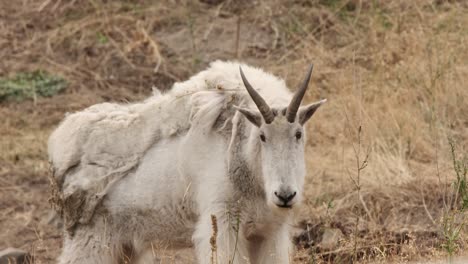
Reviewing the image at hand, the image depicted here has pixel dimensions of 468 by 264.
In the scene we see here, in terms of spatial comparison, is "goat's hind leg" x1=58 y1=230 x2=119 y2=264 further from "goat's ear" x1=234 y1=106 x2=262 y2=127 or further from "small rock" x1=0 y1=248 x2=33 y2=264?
"small rock" x1=0 y1=248 x2=33 y2=264

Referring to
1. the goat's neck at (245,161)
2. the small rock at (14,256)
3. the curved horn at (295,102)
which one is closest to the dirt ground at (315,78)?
the small rock at (14,256)

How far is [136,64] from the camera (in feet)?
42.4

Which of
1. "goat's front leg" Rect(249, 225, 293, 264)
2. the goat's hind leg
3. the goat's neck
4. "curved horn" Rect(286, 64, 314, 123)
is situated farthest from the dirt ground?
"curved horn" Rect(286, 64, 314, 123)

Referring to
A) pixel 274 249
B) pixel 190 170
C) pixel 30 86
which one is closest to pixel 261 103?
pixel 190 170

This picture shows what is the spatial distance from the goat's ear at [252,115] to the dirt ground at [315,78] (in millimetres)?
1887

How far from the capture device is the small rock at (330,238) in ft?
29.0

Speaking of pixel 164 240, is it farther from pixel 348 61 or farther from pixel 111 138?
pixel 348 61

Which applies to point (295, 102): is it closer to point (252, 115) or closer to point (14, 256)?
point (252, 115)

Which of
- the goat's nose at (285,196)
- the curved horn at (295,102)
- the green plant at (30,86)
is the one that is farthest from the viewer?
the green plant at (30,86)

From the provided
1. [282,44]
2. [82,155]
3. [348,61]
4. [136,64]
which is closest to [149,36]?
[136,64]

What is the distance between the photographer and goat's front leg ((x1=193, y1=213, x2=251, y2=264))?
6.68m

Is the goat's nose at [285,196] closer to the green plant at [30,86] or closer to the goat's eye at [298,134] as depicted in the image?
the goat's eye at [298,134]

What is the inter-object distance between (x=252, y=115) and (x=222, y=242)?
2.64 feet

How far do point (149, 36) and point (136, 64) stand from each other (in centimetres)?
49
